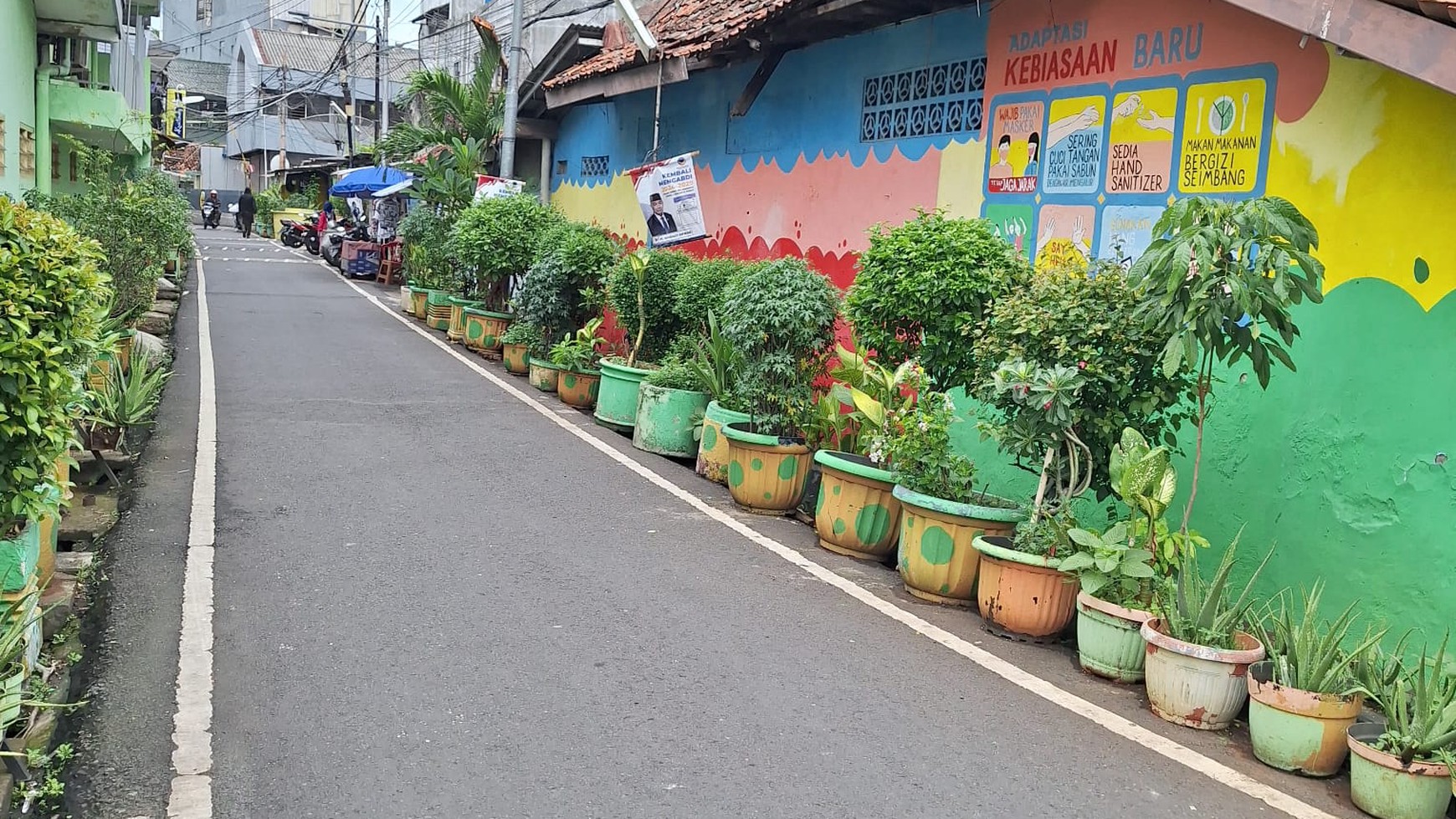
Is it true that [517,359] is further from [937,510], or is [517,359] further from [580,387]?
[937,510]

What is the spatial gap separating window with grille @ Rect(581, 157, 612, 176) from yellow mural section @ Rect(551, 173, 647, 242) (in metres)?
0.20

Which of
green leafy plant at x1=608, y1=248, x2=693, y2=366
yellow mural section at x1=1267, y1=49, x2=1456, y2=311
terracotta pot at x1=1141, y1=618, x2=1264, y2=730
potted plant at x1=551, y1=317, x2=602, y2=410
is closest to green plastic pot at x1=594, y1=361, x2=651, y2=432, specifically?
green leafy plant at x1=608, y1=248, x2=693, y2=366

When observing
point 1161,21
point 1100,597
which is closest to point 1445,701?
point 1100,597

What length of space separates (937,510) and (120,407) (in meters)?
6.48

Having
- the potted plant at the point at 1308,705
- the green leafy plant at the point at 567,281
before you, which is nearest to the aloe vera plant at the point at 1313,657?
the potted plant at the point at 1308,705

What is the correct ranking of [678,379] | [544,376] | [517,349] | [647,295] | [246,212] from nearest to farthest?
[678,379], [647,295], [544,376], [517,349], [246,212]

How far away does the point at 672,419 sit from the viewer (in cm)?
1050

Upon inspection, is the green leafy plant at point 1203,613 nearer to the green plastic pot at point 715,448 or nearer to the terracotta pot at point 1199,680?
the terracotta pot at point 1199,680

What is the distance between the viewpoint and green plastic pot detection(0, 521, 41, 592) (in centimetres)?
467

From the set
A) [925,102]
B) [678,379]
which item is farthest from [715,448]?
[925,102]

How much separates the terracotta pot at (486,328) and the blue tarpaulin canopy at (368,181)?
1488 centimetres

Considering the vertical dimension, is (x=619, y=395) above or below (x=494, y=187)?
below

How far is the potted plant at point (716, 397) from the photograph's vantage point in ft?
31.7

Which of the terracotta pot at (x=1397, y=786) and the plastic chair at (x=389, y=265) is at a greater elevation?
the plastic chair at (x=389, y=265)
